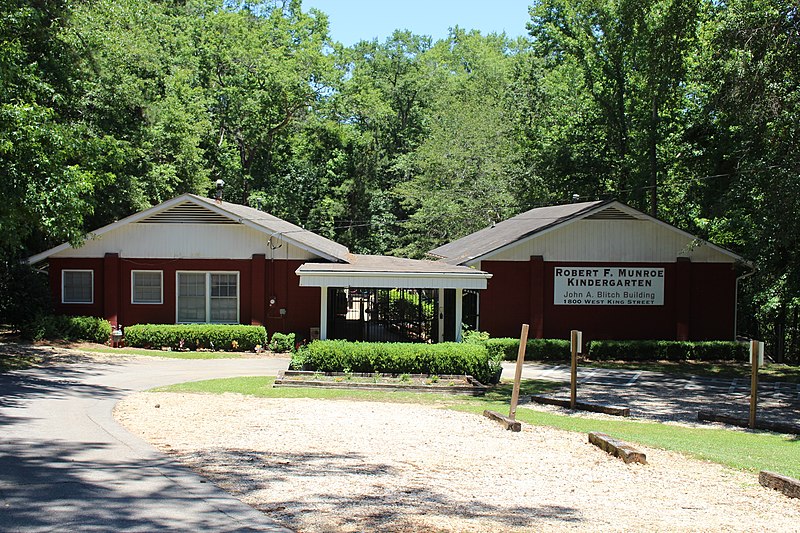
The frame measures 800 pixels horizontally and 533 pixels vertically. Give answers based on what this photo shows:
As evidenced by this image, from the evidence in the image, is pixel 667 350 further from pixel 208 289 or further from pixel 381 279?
pixel 208 289

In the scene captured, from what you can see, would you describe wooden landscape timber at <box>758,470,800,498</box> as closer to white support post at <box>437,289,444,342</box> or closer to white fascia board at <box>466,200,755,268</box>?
white support post at <box>437,289,444,342</box>

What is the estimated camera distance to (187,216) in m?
28.8

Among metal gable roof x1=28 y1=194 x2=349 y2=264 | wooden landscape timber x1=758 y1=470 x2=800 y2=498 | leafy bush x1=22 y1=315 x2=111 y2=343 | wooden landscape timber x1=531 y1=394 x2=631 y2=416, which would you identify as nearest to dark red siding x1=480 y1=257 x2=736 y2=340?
metal gable roof x1=28 y1=194 x2=349 y2=264

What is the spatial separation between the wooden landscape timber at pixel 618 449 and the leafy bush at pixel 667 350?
18.1 m

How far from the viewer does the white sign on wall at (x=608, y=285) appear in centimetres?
2978

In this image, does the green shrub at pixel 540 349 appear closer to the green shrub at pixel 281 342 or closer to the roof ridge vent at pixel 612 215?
the roof ridge vent at pixel 612 215

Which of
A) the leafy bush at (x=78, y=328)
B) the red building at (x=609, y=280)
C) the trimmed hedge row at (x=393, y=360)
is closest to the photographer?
the trimmed hedge row at (x=393, y=360)

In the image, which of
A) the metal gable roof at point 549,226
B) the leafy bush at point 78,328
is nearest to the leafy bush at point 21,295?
the leafy bush at point 78,328

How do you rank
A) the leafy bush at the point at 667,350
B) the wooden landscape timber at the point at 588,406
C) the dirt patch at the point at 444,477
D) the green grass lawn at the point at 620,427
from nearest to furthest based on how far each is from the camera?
the dirt patch at the point at 444,477 → the green grass lawn at the point at 620,427 → the wooden landscape timber at the point at 588,406 → the leafy bush at the point at 667,350

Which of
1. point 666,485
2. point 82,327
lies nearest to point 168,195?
point 82,327

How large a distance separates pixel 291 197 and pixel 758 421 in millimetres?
38644

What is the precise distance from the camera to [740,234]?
29.6 metres

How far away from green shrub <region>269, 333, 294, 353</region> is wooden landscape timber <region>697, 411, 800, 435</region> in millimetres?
14954

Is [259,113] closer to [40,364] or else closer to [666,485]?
[40,364]
